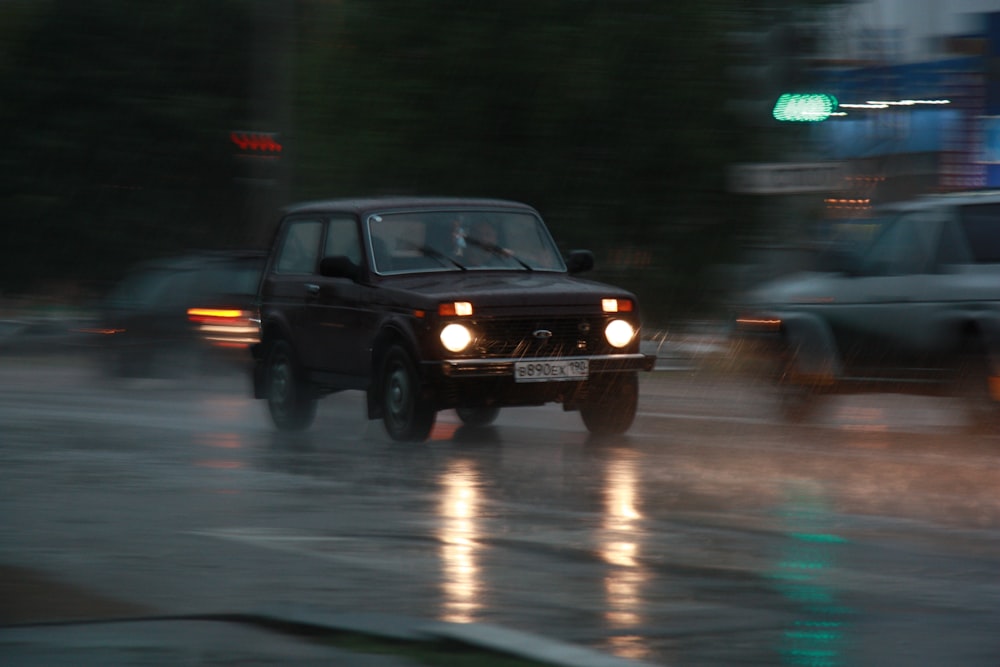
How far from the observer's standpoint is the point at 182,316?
23.2 meters

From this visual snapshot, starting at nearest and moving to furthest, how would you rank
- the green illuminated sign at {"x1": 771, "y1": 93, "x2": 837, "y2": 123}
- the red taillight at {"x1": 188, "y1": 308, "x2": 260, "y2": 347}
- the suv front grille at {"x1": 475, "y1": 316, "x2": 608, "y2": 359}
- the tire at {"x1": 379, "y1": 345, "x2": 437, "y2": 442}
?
the suv front grille at {"x1": 475, "y1": 316, "x2": 608, "y2": 359} < the tire at {"x1": 379, "y1": 345, "x2": 437, "y2": 442} < the red taillight at {"x1": 188, "y1": 308, "x2": 260, "y2": 347} < the green illuminated sign at {"x1": 771, "y1": 93, "x2": 837, "y2": 123}

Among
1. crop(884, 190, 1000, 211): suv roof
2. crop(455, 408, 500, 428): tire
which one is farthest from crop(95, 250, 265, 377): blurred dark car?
crop(884, 190, 1000, 211): suv roof

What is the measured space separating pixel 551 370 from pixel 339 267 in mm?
1910

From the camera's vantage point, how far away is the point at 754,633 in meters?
6.17

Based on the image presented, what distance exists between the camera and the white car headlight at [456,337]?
43.9 feet

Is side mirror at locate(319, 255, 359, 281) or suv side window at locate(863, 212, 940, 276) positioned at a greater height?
suv side window at locate(863, 212, 940, 276)

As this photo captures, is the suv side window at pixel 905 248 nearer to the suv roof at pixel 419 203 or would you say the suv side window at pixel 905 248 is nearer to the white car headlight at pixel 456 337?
the suv roof at pixel 419 203

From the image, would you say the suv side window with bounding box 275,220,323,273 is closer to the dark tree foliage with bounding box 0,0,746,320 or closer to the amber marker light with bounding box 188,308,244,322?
the amber marker light with bounding box 188,308,244,322

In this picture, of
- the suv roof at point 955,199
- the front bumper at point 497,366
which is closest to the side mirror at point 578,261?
the front bumper at point 497,366

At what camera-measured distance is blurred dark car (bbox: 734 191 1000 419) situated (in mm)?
13328

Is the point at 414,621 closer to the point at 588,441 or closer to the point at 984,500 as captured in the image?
the point at 984,500

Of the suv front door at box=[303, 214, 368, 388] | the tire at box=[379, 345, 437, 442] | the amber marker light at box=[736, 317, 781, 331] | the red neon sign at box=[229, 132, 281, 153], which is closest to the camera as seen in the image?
the tire at box=[379, 345, 437, 442]

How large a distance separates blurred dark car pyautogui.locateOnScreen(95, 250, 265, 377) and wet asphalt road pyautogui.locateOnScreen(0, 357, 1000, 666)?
6.27m

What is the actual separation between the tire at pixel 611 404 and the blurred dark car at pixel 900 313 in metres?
1.46
